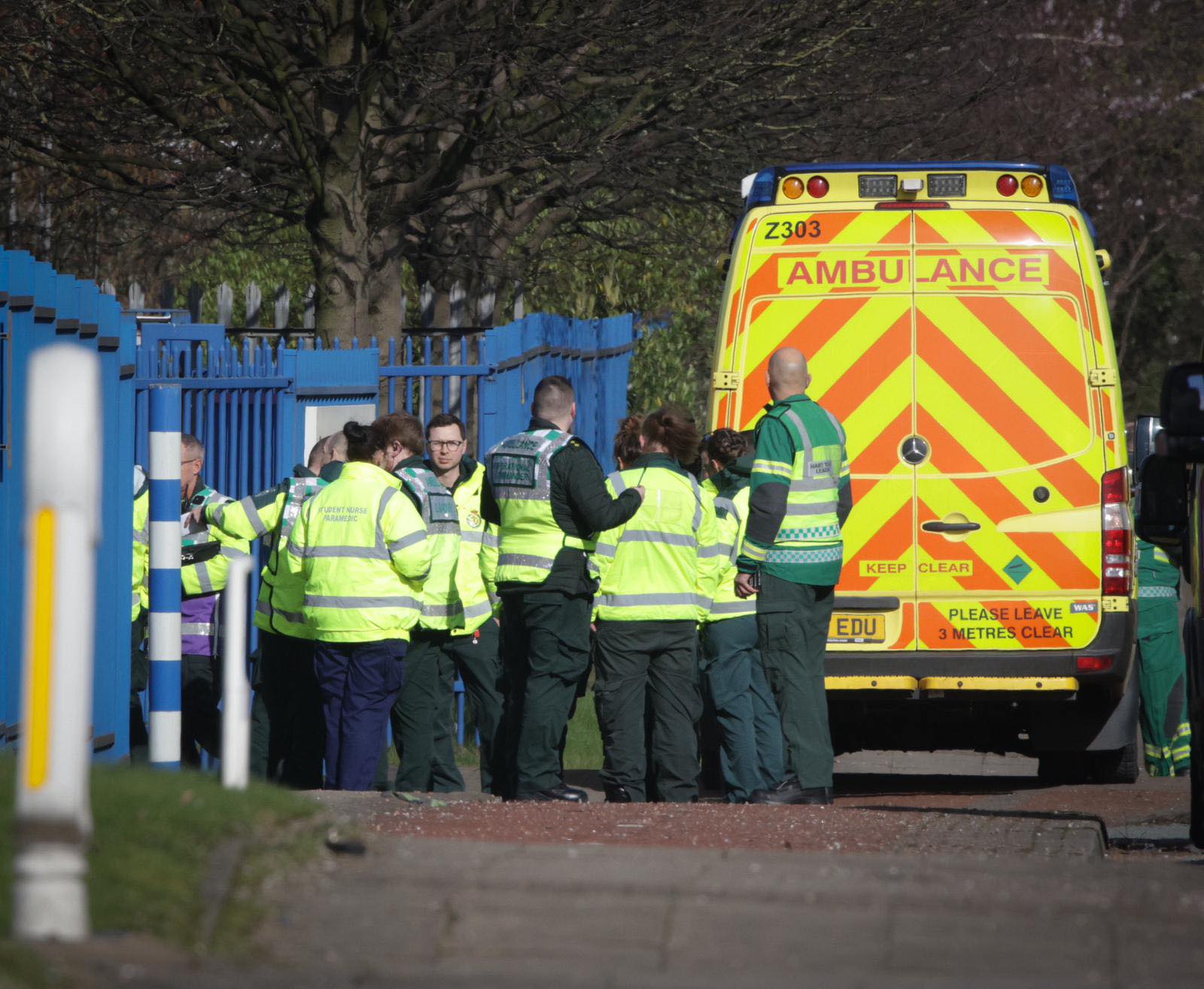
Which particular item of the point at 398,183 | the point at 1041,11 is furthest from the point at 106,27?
the point at 1041,11

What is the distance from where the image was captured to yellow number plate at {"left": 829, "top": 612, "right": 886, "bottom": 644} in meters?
9.37

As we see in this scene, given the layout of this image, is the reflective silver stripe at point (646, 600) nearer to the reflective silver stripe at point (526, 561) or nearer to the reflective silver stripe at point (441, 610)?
the reflective silver stripe at point (526, 561)

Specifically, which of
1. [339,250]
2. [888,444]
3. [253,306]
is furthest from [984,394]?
[253,306]

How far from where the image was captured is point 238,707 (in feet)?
18.4

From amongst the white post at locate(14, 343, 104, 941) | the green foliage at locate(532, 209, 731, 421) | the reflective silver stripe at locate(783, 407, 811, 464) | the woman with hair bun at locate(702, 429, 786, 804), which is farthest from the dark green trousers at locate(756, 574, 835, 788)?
the green foliage at locate(532, 209, 731, 421)

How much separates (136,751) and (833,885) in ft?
16.4

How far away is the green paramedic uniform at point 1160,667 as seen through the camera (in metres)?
11.1

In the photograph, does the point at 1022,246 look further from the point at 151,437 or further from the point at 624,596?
the point at 151,437

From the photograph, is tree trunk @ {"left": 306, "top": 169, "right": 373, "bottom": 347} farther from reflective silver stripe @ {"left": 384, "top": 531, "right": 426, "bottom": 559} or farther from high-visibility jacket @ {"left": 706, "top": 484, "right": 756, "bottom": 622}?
reflective silver stripe @ {"left": 384, "top": 531, "right": 426, "bottom": 559}

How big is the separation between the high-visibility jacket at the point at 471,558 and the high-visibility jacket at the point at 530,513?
0.56 metres

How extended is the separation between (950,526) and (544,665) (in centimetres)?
185

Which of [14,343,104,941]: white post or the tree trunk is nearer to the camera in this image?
[14,343,104,941]: white post

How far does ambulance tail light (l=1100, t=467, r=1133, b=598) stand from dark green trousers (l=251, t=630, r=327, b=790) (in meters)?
3.36

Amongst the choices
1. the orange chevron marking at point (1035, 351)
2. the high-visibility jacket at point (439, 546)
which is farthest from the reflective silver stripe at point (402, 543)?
the orange chevron marking at point (1035, 351)
